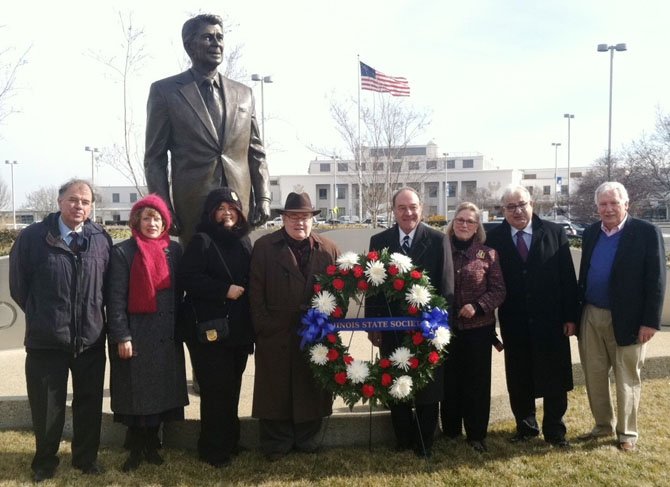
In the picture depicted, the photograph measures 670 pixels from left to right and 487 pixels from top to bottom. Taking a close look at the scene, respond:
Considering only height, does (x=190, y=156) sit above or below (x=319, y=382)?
above

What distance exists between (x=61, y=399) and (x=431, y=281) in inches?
111

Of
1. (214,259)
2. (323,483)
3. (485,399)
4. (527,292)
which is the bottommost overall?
(323,483)

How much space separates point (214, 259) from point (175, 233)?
0.95 meters

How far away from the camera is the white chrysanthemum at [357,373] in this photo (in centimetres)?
447

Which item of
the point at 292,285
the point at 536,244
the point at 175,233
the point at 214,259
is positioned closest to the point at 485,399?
the point at 536,244

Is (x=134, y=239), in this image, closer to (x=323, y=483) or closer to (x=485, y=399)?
(x=323, y=483)

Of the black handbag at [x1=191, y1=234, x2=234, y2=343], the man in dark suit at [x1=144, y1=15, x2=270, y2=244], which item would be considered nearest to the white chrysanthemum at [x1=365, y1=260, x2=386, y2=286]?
the black handbag at [x1=191, y1=234, x2=234, y2=343]

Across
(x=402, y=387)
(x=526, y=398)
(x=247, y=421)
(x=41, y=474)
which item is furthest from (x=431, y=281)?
(x=41, y=474)

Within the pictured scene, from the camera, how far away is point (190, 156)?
521cm

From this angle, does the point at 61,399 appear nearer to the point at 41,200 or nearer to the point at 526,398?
the point at 526,398

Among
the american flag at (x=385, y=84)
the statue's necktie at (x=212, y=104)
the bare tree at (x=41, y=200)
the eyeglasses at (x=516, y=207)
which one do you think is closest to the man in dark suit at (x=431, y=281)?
the eyeglasses at (x=516, y=207)

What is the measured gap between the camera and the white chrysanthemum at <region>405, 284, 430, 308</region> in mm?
4406

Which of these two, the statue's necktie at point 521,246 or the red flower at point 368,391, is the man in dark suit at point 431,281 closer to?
the red flower at point 368,391

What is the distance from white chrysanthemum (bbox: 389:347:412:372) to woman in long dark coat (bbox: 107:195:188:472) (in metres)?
1.60
